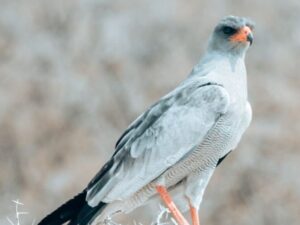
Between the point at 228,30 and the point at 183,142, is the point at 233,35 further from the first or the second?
the point at 183,142

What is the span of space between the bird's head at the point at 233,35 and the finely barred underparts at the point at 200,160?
433 mm

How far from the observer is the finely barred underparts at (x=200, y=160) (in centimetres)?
875

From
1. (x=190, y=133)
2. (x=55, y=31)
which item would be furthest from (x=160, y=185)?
(x=55, y=31)

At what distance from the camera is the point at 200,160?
8828 millimetres

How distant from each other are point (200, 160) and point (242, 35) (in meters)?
0.71

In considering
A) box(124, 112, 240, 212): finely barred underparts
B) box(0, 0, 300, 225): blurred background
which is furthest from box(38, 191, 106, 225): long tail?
box(0, 0, 300, 225): blurred background

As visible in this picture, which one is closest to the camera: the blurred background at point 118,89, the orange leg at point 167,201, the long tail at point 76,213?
the long tail at point 76,213

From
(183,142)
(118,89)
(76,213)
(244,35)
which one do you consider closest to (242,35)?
(244,35)

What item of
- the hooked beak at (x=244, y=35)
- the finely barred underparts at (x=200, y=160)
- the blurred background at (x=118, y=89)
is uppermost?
the hooked beak at (x=244, y=35)

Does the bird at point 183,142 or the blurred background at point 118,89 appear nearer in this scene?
the bird at point 183,142

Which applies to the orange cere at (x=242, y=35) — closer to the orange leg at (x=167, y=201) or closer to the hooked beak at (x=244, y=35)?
the hooked beak at (x=244, y=35)

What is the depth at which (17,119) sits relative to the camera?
48.6 ft

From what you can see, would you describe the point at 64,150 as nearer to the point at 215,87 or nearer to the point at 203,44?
the point at 203,44

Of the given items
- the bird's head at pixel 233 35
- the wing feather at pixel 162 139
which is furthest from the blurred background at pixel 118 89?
the bird's head at pixel 233 35
